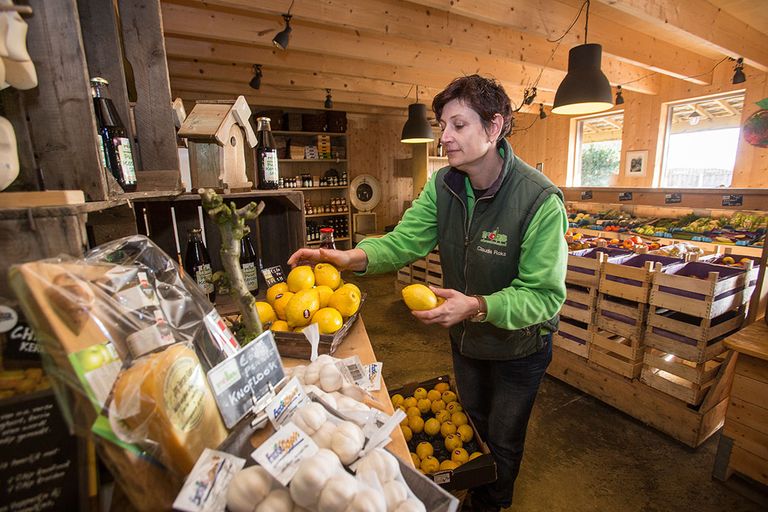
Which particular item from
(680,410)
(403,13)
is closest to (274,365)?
(680,410)

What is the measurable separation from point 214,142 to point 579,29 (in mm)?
3802

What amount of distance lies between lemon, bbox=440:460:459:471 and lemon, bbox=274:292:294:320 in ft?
2.89

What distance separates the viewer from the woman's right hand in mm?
1489

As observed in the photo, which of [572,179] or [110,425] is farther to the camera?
[572,179]

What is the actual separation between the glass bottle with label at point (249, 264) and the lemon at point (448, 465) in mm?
1135

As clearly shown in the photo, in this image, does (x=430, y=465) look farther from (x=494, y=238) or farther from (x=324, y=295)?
(x=494, y=238)

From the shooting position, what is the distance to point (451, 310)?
1171 mm

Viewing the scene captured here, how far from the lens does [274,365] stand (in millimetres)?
865

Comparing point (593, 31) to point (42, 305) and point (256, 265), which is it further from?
point (42, 305)

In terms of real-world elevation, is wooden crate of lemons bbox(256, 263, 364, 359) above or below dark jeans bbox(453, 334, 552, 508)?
above

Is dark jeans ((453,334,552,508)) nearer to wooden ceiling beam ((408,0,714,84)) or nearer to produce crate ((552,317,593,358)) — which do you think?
produce crate ((552,317,593,358))

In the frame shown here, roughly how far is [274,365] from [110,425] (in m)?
0.36

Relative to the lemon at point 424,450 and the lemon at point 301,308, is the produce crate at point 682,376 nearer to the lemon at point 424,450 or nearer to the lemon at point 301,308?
the lemon at point 424,450

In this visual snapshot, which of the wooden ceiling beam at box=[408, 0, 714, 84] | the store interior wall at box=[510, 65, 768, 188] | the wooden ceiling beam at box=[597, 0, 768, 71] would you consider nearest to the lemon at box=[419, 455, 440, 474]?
the wooden ceiling beam at box=[408, 0, 714, 84]
